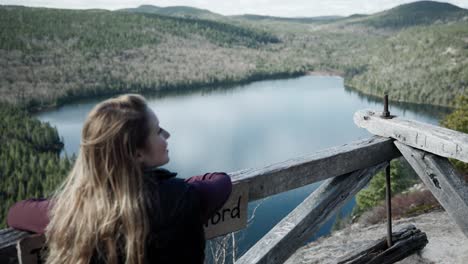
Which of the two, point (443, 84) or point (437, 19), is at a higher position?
point (437, 19)

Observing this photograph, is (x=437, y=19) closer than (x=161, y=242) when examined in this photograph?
No

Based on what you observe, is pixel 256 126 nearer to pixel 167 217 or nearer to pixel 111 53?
pixel 167 217

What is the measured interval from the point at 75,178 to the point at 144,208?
8.3 inches

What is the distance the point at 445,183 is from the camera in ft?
7.40

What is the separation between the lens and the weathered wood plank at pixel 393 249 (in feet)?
8.72

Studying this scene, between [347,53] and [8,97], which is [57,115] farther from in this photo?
[347,53]

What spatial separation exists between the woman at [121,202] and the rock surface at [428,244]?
2266 mm

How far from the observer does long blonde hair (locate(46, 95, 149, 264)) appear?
3.90 feet

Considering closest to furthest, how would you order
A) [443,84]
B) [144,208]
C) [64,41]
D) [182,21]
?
1. [144,208]
2. [443,84]
3. [64,41]
4. [182,21]

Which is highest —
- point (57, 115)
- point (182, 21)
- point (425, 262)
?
point (182, 21)

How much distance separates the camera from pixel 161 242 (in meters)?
1.24

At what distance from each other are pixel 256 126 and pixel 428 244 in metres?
43.1

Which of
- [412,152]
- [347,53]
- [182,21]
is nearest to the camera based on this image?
[412,152]

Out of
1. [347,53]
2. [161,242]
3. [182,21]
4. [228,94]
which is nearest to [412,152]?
[161,242]
